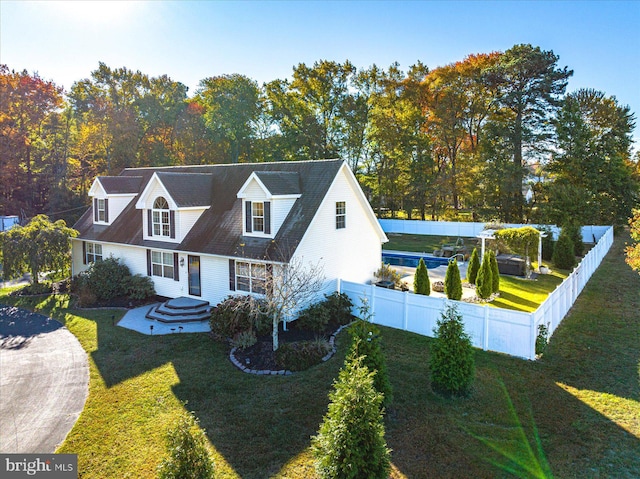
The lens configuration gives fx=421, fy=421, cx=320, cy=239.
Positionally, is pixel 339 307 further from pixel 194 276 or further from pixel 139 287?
pixel 139 287

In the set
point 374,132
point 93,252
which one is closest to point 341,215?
point 93,252

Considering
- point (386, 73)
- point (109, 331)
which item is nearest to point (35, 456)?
point (109, 331)

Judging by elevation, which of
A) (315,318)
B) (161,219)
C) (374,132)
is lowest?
(315,318)

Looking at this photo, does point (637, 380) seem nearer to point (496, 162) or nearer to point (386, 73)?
point (496, 162)

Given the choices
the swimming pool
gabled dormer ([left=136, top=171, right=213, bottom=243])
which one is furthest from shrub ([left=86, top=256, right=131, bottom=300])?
the swimming pool

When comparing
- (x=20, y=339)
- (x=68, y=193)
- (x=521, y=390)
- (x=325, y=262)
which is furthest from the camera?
(x=68, y=193)

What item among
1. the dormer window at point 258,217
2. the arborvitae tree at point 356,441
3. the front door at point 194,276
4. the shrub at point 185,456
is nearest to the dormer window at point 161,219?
the front door at point 194,276

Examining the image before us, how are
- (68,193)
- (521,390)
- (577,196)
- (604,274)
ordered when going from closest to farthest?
(521,390), (604,274), (577,196), (68,193)
